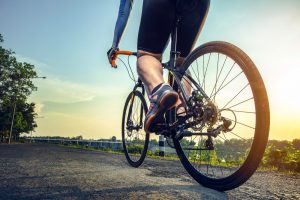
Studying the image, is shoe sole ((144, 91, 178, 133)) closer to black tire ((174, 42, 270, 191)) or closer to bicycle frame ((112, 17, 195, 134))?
bicycle frame ((112, 17, 195, 134))

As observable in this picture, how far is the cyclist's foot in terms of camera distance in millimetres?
2207

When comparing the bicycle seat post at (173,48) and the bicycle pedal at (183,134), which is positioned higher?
the bicycle seat post at (173,48)

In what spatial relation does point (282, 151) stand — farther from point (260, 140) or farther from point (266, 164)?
point (260, 140)

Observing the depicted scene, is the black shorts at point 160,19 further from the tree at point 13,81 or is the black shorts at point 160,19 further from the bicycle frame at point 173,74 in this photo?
the tree at point 13,81

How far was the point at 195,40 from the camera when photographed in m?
2.99

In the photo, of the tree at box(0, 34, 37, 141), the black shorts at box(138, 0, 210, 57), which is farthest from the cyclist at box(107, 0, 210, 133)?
the tree at box(0, 34, 37, 141)

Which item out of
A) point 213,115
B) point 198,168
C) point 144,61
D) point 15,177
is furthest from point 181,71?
point 15,177

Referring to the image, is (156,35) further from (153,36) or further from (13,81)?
(13,81)

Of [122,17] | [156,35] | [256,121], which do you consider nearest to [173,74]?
[156,35]

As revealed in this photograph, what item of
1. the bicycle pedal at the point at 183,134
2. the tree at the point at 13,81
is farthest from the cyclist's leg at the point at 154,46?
the tree at the point at 13,81

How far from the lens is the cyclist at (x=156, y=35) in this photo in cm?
230

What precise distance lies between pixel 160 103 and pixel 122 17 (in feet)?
3.50

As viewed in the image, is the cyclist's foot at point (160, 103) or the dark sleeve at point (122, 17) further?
the dark sleeve at point (122, 17)

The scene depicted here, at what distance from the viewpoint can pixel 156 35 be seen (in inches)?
99.9
